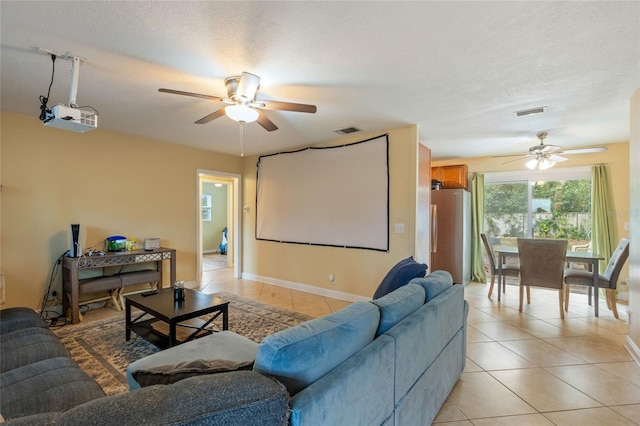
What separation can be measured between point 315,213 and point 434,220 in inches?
81.6

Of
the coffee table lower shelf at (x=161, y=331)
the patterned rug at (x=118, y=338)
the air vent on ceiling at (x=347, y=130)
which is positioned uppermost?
the air vent on ceiling at (x=347, y=130)

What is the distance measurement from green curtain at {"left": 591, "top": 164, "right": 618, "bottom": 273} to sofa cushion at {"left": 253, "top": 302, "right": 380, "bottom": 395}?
5381 millimetres

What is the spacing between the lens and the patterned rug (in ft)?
7.85

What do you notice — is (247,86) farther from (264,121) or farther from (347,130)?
(347,130)

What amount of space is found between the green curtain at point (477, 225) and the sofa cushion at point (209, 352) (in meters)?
5.19

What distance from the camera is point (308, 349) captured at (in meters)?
1.11

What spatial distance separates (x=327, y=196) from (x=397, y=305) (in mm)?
3250

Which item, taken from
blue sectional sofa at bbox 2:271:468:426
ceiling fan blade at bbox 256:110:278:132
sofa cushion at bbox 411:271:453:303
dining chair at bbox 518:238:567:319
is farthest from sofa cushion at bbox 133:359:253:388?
dining chair at bbox 518:238:567:319

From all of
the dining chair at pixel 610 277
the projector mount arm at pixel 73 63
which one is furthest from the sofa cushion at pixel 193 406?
the dining chair at pixel 610 277

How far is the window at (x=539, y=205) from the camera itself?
5.07 m

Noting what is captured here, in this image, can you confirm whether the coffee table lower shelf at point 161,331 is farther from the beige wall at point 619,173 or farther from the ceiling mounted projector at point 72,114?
the beige wall at point 619,173

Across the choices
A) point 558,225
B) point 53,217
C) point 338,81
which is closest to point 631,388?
point 338,81

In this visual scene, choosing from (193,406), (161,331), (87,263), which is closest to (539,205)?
(161,331)

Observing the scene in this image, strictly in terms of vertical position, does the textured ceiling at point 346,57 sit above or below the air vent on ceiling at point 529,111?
above
